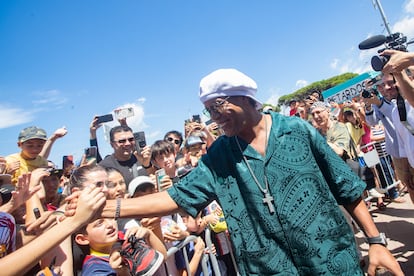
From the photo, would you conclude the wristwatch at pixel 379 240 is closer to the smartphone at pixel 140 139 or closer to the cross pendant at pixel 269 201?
the cross pendant at pixel 269 201

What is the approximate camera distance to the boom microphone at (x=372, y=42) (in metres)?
2.50

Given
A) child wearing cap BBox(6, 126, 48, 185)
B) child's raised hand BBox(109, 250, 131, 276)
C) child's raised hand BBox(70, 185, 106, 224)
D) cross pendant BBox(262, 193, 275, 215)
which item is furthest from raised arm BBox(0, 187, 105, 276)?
child wearing cap BBox(6, 126, 48, 185)

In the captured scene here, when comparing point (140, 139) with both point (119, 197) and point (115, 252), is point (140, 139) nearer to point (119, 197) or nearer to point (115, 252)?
point (119, 197)

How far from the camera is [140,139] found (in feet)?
16.2

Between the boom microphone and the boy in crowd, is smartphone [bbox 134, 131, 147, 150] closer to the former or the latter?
the boy in crowd

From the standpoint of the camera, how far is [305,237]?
5.00 ft

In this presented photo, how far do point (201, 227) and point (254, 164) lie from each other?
1.51 m

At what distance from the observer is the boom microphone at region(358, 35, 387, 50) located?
8.20 feet

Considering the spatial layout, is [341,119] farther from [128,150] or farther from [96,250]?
[96,250]

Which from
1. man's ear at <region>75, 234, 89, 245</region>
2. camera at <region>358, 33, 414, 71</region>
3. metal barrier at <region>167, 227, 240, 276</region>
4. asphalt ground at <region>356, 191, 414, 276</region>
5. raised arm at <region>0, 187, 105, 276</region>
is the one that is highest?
camera at <region>358, 33, 414, 71</region>

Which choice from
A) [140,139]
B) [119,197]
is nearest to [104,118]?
[140,139]

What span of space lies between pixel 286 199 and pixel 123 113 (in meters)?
4.38

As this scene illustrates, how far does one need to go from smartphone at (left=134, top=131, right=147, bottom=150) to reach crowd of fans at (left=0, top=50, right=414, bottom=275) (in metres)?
0.05

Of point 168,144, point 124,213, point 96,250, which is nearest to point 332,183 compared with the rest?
point 124,213
